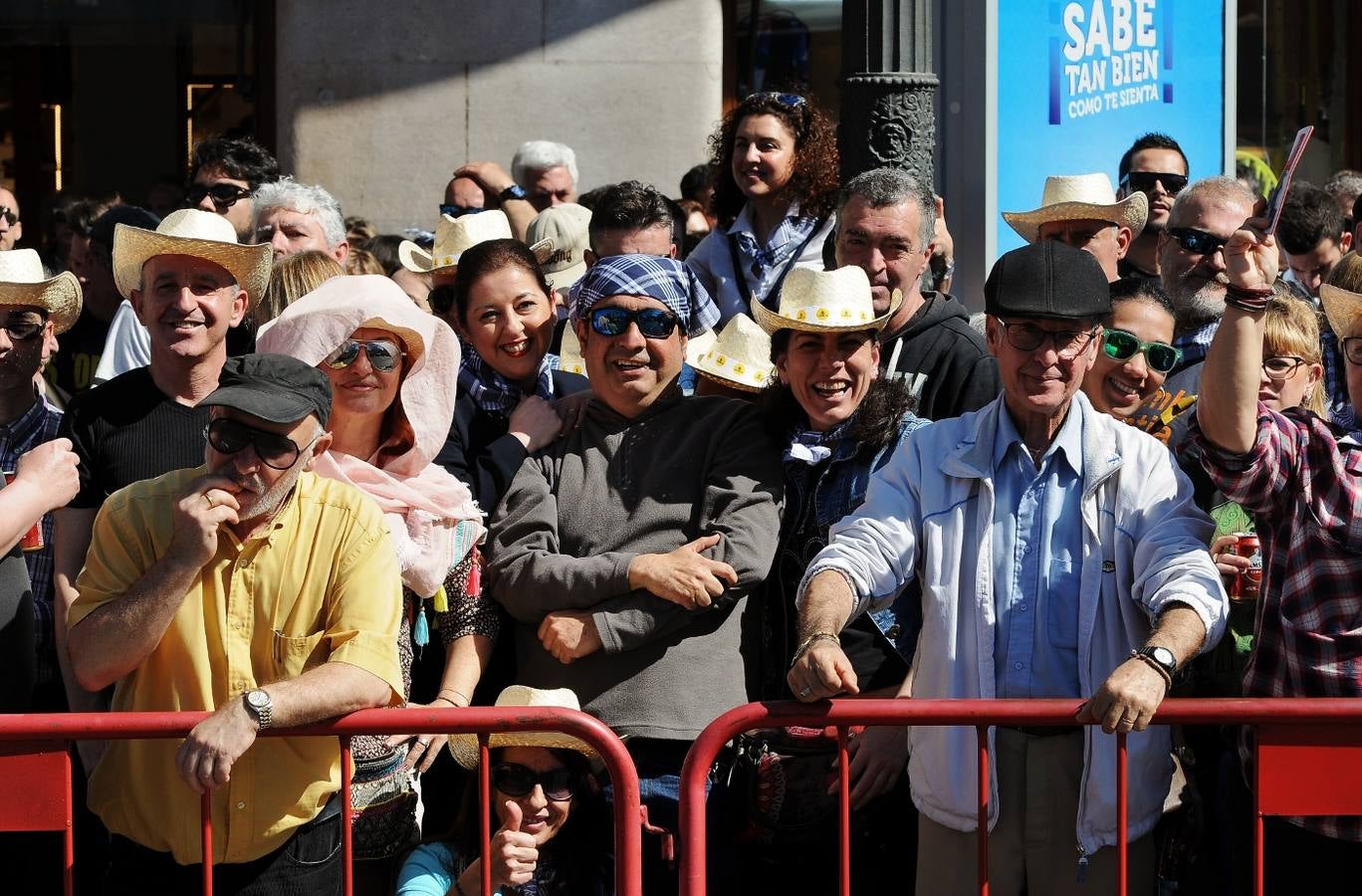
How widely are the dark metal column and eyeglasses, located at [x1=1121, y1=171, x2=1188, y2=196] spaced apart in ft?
4.43

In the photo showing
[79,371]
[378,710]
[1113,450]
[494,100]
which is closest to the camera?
[378,710]

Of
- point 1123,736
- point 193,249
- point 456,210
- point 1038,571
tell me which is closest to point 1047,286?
point 1038,571

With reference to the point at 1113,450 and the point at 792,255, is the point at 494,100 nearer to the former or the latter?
the point at 792,255

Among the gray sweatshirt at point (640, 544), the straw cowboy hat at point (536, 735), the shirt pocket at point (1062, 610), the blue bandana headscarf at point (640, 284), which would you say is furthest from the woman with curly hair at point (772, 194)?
the shirt pocket at point (1062, 610)

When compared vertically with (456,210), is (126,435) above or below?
below

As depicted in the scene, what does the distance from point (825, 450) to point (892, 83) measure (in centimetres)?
179

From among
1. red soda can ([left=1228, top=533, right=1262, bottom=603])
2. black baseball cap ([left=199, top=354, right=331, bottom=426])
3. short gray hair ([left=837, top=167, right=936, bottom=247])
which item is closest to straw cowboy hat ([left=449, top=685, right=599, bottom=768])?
black baseball cap ([left=199, top=354, right=331, bottom=426])

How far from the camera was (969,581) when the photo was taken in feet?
12.6

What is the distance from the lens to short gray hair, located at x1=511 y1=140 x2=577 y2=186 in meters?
8.54

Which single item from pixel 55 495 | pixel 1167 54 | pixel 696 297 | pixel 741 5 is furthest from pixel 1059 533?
pixel 741 5

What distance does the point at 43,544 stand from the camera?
4.66 m

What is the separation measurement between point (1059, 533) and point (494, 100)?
258 inches

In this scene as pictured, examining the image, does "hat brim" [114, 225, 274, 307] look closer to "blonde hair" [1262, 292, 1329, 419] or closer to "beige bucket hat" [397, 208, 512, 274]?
"beige bucket hat" [397, 208, 512, 274]

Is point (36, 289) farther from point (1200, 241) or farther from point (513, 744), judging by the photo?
point (1200, 241)
